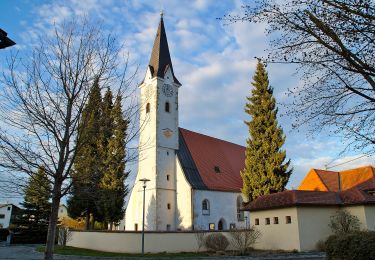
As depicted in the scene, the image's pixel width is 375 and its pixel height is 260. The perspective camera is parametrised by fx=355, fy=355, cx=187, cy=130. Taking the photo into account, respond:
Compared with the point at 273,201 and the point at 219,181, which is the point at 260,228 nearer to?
the point at 273,201

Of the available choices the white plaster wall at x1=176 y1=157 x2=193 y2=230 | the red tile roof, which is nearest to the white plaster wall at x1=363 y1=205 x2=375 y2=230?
the red tile roof

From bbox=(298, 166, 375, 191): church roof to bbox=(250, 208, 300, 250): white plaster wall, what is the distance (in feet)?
28.9

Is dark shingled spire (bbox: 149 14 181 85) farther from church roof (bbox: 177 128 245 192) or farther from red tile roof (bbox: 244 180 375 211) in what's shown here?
red tile roof (bbox: 244 180 375 211)

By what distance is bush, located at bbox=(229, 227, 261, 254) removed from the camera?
21095 millimetres

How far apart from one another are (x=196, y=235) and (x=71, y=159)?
13952 millimetres

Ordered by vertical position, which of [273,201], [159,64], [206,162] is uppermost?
[159,64]

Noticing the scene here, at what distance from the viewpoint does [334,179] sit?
30.7m

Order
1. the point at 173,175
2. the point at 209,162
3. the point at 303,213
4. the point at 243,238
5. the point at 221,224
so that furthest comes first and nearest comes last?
the point at 209,162 → the point at 221,224 → the point at 173,175 → the point at 243,238 → the point at 303,213

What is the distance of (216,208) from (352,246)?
25.5m

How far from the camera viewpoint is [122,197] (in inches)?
1196

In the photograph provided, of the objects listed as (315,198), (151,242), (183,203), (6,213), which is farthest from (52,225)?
(6,213)

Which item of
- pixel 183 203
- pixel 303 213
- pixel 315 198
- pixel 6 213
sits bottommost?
pixel 303 213

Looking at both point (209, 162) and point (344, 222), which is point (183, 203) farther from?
point (344, 222)

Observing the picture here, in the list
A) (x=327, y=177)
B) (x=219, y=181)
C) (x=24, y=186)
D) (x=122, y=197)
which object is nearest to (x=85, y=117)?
(x=24, y=186)
